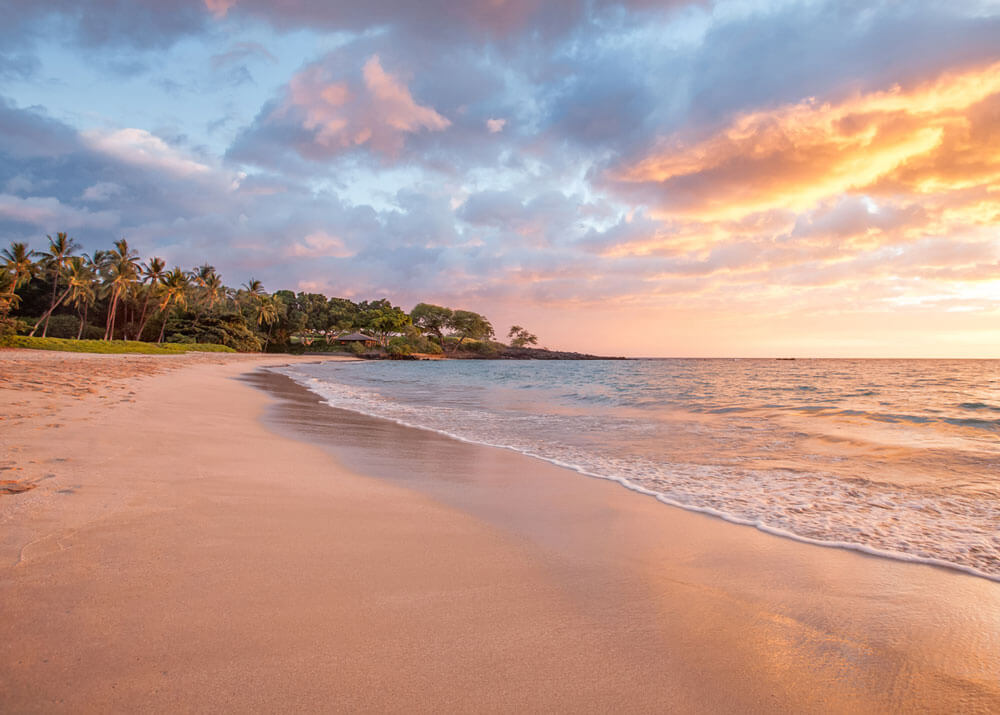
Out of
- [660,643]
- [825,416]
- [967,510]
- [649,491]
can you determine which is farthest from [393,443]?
[825,416]

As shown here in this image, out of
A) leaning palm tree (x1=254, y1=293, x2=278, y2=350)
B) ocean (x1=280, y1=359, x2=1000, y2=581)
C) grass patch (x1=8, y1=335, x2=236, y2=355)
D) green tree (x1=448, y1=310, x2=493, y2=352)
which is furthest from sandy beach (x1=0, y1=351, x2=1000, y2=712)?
green tree (x1=448, y1=310, x2=493, y2=352)

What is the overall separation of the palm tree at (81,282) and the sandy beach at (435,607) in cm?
5658

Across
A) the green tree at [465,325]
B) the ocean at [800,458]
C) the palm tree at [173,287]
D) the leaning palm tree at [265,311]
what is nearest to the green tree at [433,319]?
the green tree at [465,325]

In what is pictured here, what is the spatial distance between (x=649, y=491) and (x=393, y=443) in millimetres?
3619

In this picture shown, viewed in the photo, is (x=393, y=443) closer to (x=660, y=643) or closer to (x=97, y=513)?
(x=97, y=513)

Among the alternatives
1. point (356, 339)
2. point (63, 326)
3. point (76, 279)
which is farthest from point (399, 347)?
point (76, 279)

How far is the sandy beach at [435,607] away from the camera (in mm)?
1584

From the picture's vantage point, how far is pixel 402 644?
5.91 ft

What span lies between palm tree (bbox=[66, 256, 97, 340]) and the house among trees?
3423 centimetres

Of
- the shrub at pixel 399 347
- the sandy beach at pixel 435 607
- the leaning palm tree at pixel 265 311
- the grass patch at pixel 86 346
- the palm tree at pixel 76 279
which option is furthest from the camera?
the shrub at pixel 399 347

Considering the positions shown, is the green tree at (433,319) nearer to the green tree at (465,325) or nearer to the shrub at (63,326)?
the green tree at (465,325)

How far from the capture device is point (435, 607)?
82.7 inches

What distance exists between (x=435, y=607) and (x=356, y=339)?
8649 cm

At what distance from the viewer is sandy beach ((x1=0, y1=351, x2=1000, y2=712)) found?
1.58 m
